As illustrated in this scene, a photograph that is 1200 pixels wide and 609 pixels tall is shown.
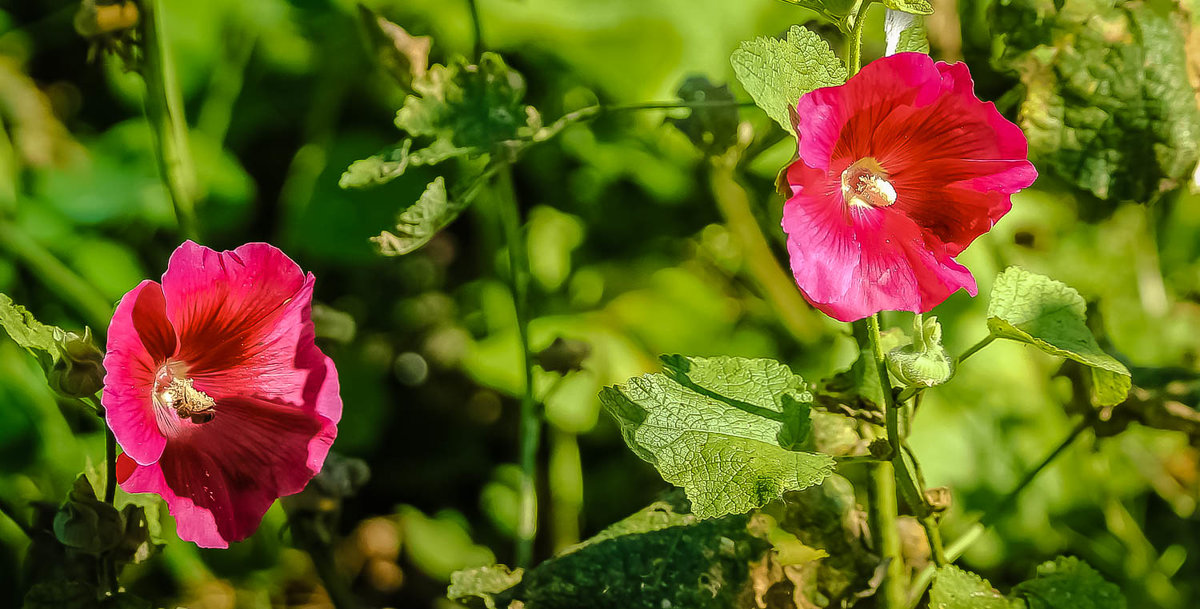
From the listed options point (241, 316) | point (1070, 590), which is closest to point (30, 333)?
point (241, 316)

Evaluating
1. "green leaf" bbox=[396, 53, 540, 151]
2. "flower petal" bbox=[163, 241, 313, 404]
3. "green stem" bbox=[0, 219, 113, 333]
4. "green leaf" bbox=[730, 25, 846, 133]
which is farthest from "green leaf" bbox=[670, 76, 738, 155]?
"green stem" bbox=[0, 219, 113, 333]

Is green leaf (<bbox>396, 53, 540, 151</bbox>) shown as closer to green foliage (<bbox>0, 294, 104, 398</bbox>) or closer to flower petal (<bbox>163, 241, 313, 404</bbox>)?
flower petal (<bbox>163, 241, 313, 404</bbox>)

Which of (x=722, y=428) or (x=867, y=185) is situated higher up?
(x=867, y=185)

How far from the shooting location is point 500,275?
135cm

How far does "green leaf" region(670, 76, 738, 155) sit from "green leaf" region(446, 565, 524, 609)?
47 cm

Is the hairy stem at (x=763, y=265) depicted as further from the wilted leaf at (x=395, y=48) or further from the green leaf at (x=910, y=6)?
the green leaf at (x=910, y=6)

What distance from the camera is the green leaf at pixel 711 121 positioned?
97 centimetres

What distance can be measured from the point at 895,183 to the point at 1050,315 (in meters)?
0.17

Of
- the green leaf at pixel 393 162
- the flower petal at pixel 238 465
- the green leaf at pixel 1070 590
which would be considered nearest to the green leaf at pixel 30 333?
the flower petal at pixel 238 465

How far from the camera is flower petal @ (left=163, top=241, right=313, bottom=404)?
2.31ft

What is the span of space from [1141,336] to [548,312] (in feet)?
2.81

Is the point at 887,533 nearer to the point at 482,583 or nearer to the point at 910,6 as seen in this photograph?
the point at 482,583

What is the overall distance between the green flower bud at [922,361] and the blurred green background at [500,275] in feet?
1.68

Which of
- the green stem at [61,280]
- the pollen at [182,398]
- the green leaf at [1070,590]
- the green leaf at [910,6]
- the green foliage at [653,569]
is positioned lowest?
the green leaf at [1070,590]
